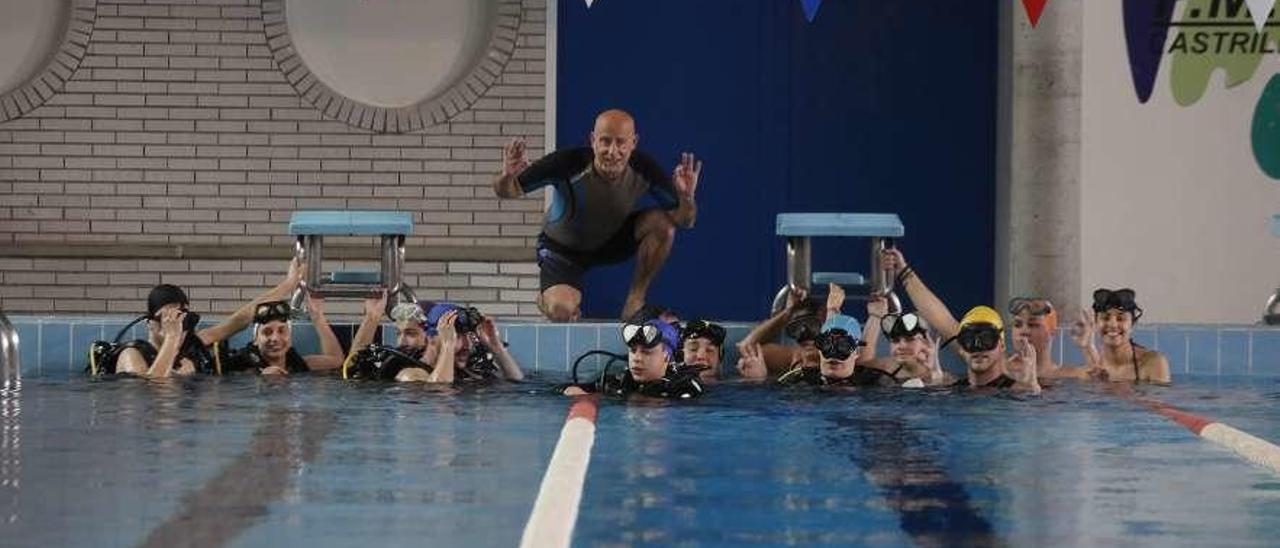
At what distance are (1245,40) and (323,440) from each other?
25.9 ft

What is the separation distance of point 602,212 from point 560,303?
0.49 metres

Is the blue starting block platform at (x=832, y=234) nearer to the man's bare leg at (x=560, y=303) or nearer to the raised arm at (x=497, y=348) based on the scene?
the man's bare leg at (x=560, y=303)

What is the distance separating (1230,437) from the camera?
810 cm

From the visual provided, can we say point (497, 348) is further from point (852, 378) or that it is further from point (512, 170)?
point (852, 378)

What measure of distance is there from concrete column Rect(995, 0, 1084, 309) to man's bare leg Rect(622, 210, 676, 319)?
102 inches

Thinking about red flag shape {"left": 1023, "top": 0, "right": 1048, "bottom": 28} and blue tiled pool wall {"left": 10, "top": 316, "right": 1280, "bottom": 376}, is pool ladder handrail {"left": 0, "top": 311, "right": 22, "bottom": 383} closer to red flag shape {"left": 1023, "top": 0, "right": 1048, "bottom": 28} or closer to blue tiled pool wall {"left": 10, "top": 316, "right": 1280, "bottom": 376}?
blue tiled pool wall {"left": 10, "top": 316, "right": 1280, "bottom": 376}

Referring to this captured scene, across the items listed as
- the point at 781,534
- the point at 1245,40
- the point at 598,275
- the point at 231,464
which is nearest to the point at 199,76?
the point at 598,275

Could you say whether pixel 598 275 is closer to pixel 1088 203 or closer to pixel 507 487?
pixel 1088 203

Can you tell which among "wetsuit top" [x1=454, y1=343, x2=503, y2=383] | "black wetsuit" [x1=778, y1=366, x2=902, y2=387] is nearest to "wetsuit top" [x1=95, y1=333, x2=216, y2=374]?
"wetsuit top" [x1=454, y1=343, x2=503, y2=383]

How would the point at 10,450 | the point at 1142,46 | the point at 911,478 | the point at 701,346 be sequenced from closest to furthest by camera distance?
the point at 911,478 → the point at 10,450 → the point at 701,346 → the point at 1142,46

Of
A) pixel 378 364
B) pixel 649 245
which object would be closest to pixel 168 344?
pixel 378 364

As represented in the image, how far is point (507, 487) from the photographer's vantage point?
21.5 ft

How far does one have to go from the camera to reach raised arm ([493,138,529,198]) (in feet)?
36.2

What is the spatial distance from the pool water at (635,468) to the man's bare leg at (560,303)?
5.44ft
